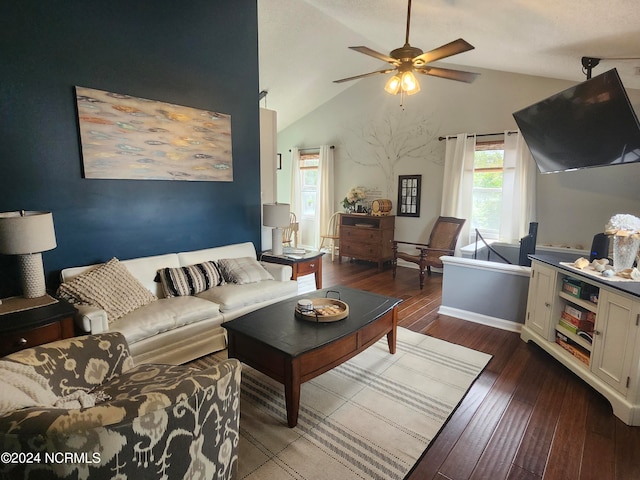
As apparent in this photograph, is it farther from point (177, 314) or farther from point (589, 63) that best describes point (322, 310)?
point (589, 63)

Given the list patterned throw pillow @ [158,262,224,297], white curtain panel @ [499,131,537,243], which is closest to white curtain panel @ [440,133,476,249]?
white curtain panel @ [499,131,537,243]

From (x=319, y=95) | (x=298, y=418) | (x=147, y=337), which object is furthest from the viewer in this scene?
(x=319, y=95)

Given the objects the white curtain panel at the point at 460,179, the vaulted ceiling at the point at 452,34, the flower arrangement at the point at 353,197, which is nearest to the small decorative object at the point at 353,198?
the flower arrangement at the point at 353,197

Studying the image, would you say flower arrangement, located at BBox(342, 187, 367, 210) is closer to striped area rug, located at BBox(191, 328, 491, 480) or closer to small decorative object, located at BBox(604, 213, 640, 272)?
striped area rug, located at BBox(191, 328, 491, 480)

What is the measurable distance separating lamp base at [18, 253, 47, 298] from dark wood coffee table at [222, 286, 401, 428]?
129cm

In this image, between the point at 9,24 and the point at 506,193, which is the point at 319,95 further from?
the point at 9,24

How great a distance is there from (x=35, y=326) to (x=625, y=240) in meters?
3.75

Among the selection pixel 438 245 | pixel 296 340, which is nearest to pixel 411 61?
pixel 296 340

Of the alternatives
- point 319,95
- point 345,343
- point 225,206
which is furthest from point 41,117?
point 319,95

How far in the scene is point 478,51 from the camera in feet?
12.0

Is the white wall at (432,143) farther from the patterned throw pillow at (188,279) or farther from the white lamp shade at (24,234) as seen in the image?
the white lamp shade at (24,234)

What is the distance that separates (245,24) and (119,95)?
161cm

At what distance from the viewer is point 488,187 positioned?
511 cm

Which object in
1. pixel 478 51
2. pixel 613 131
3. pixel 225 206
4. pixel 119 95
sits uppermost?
pixel 478 51
